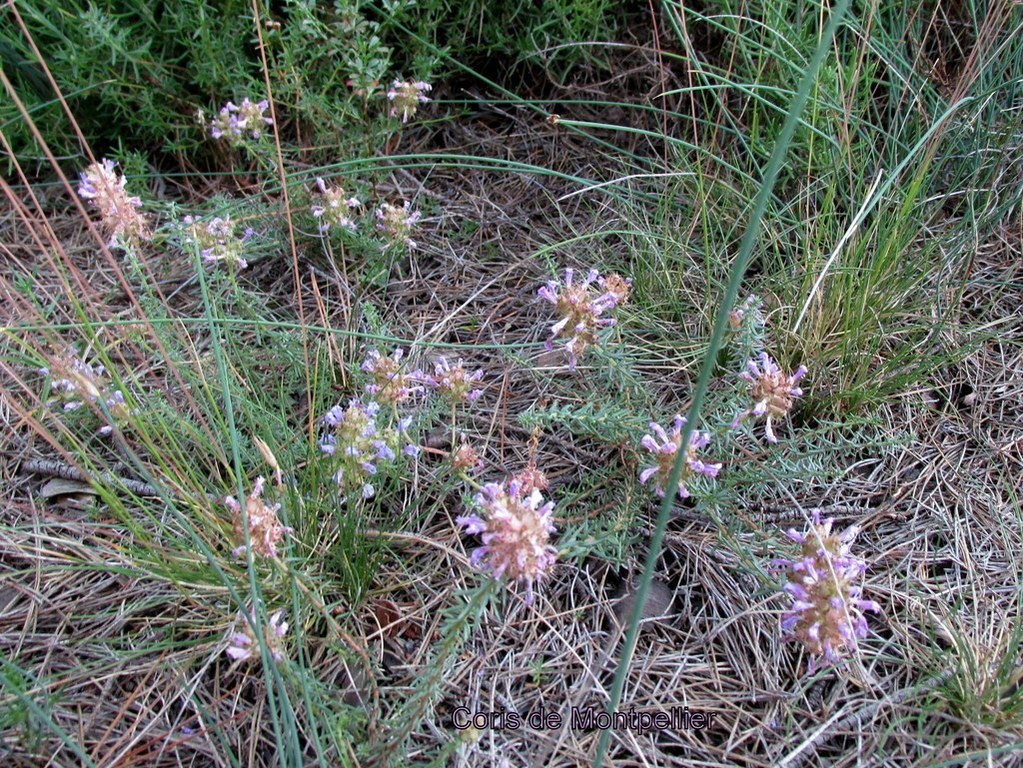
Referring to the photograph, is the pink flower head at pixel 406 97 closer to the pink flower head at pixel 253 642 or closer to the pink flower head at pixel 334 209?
the pink flower head at pixel 334 209

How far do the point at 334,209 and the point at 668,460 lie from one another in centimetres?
115

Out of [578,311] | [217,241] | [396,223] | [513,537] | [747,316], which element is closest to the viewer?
[513,537]

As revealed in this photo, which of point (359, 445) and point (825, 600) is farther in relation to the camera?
point (359, 445)

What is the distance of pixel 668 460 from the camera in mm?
1502

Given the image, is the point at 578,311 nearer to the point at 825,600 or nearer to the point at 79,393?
the point at 825,600

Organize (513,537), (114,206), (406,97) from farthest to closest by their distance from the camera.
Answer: (406,97)
(114,206)
(513,537)

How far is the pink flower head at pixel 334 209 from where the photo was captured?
2.13 meters

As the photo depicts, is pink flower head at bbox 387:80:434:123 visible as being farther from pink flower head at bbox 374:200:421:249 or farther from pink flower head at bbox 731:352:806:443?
pink flower head at bbox 731:352:806:443

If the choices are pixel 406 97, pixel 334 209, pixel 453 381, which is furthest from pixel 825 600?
pixel 406 97

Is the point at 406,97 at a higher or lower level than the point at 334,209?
higher

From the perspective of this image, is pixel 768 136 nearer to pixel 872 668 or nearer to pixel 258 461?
pixel 872 668

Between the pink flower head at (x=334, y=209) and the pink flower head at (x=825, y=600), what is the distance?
1401 millimetres

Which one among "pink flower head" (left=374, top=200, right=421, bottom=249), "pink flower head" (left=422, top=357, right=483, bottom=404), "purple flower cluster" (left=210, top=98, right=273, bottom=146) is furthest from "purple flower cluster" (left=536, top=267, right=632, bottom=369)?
"purple flower cluster" (left=210, top=98, right=273, bottom=146)

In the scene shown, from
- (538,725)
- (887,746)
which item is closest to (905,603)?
(887,746)
